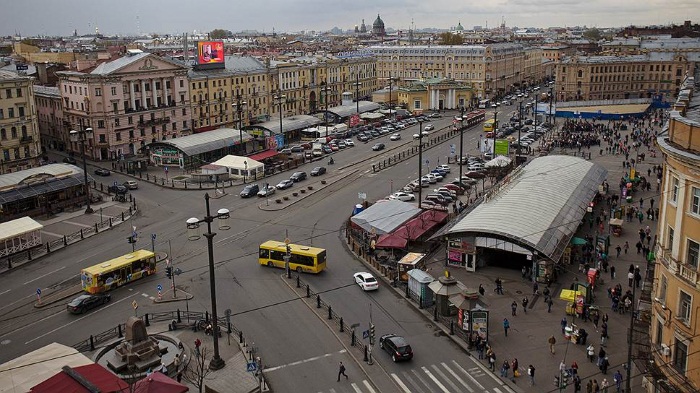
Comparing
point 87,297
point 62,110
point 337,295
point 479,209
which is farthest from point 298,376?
point 62,110

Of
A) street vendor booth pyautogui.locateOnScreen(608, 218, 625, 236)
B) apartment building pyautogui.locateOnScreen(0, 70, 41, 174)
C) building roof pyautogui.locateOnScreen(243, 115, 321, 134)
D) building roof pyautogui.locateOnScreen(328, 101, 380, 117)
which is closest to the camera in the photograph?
street vendor booth pyautogui.locateOnScreen(608, 218, 625, 236)

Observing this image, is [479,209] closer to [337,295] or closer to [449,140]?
[337,295]

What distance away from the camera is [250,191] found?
65500mm

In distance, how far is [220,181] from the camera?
72062 mm

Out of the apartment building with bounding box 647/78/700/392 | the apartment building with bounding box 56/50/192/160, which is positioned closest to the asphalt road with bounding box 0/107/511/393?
the apartment building with bounding box 647/78/700/392

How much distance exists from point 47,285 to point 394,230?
24752 millimetres

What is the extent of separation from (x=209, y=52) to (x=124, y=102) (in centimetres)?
1892

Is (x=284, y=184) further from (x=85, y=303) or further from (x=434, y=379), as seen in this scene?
(x=434, y=379)

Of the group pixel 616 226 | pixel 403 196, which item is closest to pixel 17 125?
pixel 403 196

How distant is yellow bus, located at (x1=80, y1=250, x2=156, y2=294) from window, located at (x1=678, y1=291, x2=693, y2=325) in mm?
32386

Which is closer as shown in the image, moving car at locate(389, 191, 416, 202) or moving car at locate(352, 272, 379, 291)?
moving car at locate(352, 272, 379, 291)

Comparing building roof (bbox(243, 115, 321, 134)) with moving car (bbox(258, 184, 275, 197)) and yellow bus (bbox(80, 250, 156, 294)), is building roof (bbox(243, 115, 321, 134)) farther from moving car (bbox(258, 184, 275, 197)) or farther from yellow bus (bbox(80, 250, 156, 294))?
yellow bus (bbox(80, 250, 156, 294))

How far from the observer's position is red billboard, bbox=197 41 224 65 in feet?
319

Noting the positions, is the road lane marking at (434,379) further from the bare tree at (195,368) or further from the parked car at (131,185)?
the parked car at (131,185)
